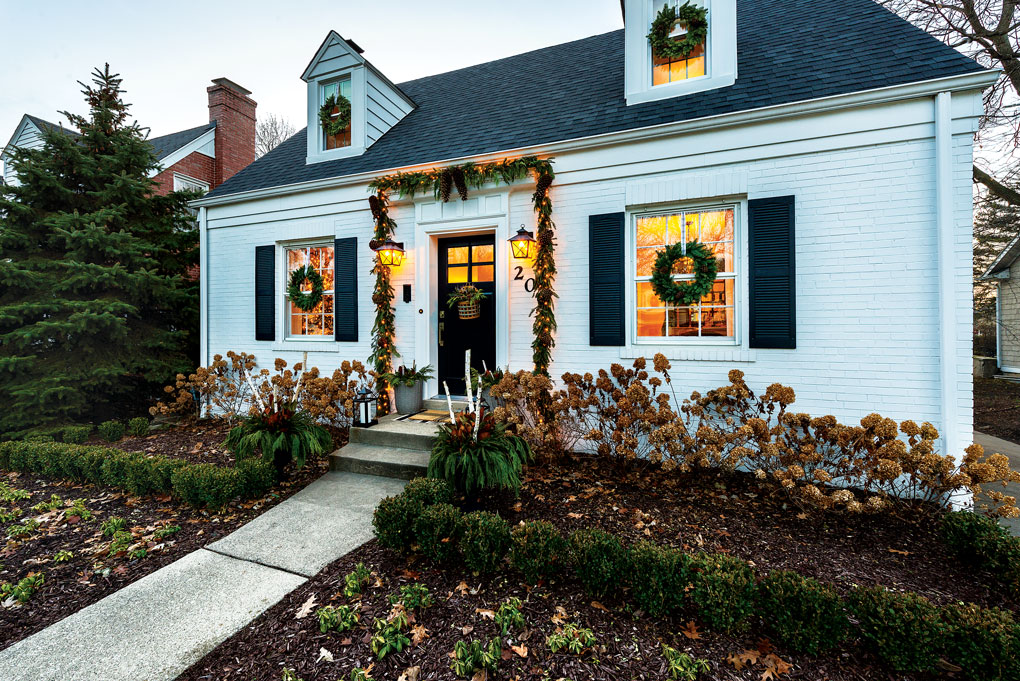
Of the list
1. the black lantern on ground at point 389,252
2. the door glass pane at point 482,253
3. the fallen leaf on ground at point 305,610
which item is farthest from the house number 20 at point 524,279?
the fallen leaf on ground at point 305,610

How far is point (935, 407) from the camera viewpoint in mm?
3895

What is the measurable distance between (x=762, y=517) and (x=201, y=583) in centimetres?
427

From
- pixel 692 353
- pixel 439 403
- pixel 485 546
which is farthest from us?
pixel 439 403

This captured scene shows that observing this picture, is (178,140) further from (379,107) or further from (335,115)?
(379,107)

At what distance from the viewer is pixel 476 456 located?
3350mm

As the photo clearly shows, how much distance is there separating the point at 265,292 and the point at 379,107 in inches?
147

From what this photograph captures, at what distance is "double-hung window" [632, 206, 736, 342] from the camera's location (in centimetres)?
472

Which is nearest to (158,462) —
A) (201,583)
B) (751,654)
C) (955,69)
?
(201,583)

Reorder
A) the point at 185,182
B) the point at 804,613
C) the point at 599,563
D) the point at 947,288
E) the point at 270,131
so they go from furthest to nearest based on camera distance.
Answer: the point at 270,131, the point at 185,182, the point at 947,288, the point at 599,563, the point at 804,613

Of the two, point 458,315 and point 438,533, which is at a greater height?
point 458,315

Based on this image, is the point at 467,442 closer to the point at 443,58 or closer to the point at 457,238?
the point at 457,238

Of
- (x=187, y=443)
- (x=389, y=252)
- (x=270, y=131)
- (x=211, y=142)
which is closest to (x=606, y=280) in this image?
(x=389, y=252)

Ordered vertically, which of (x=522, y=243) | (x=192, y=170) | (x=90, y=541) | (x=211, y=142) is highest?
(x=211, y=142)

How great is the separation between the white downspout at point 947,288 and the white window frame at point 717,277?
1581 mm
